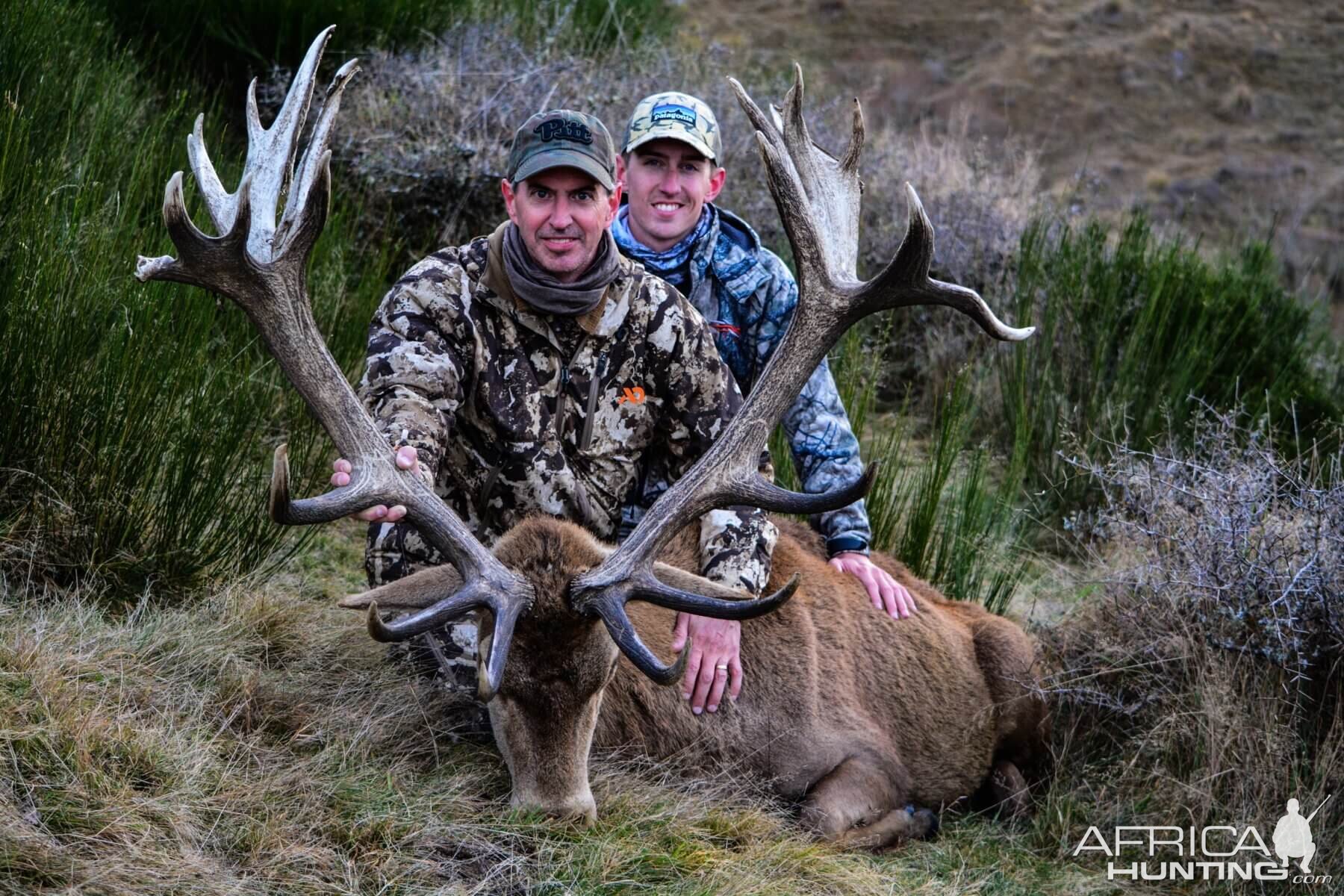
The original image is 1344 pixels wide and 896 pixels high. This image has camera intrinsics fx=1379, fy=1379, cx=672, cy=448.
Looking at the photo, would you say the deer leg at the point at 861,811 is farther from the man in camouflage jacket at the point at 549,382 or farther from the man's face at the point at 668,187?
the man's face at the point at 668,187

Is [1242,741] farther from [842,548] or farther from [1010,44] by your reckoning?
[1010,44]

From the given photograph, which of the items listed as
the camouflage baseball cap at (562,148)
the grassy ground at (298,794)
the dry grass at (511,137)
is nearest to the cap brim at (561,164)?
the camouflage baseball cap at (562,148)

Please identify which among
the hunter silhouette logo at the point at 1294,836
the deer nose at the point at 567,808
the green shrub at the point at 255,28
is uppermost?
the green shrub at the point at 255,28

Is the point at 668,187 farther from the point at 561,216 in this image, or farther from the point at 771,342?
the point at 561,216

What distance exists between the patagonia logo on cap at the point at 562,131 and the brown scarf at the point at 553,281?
0.36 metres

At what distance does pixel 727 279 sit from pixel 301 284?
2.11 meters

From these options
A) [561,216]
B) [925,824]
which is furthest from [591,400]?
[925,824]

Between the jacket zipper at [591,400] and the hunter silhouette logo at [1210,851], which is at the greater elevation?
the jacket zipper at [591,400]

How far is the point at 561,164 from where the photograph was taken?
4.66m

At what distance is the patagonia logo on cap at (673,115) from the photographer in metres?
5.70

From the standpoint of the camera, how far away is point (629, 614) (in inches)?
192

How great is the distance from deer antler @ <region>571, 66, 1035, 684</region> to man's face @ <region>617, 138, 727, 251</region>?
1.10 metres

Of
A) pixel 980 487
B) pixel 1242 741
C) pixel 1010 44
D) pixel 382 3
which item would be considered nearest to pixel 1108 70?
pixel 1010 44

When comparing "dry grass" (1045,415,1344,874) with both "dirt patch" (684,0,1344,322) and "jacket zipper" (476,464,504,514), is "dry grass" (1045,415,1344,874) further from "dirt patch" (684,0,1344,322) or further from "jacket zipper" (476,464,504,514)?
"dirt patch" (684,0,1344,322)
